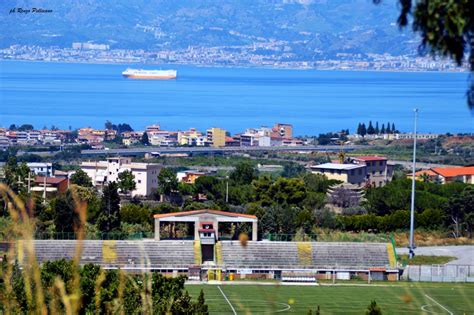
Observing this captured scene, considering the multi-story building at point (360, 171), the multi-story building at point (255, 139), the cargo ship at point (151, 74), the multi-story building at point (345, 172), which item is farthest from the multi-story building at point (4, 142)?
the cargo ship at point (151, 74)

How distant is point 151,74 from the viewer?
550 ft

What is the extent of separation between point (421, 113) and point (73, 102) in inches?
1440

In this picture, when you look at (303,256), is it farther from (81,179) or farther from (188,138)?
(188,138)

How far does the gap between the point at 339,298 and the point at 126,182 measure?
57.4 feet

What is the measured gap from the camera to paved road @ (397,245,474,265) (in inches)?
981

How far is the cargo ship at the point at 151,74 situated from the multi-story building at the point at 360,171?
12220 centimetres

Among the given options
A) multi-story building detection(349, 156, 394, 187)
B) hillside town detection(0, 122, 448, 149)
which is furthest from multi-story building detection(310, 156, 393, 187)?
hillside town detection(0, 122, 448, 149)

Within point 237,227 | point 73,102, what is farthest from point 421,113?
point 237,227

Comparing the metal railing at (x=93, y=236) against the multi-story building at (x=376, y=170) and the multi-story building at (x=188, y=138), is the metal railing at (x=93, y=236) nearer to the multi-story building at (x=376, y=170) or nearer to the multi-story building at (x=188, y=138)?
the multi-story building at (x=376, y=170)

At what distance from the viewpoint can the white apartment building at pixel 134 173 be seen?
3962 cm

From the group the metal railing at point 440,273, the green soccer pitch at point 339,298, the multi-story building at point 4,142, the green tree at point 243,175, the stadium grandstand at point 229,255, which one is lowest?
the green soccer pitch at point 339,298

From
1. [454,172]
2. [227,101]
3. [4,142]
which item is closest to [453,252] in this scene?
[454,172]

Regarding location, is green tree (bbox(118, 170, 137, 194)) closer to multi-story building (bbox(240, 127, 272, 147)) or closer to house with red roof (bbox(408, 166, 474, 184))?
house with red roof (bbox(408, 166, 474, 184))

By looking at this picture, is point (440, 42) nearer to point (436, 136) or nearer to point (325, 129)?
point (436, 136)
